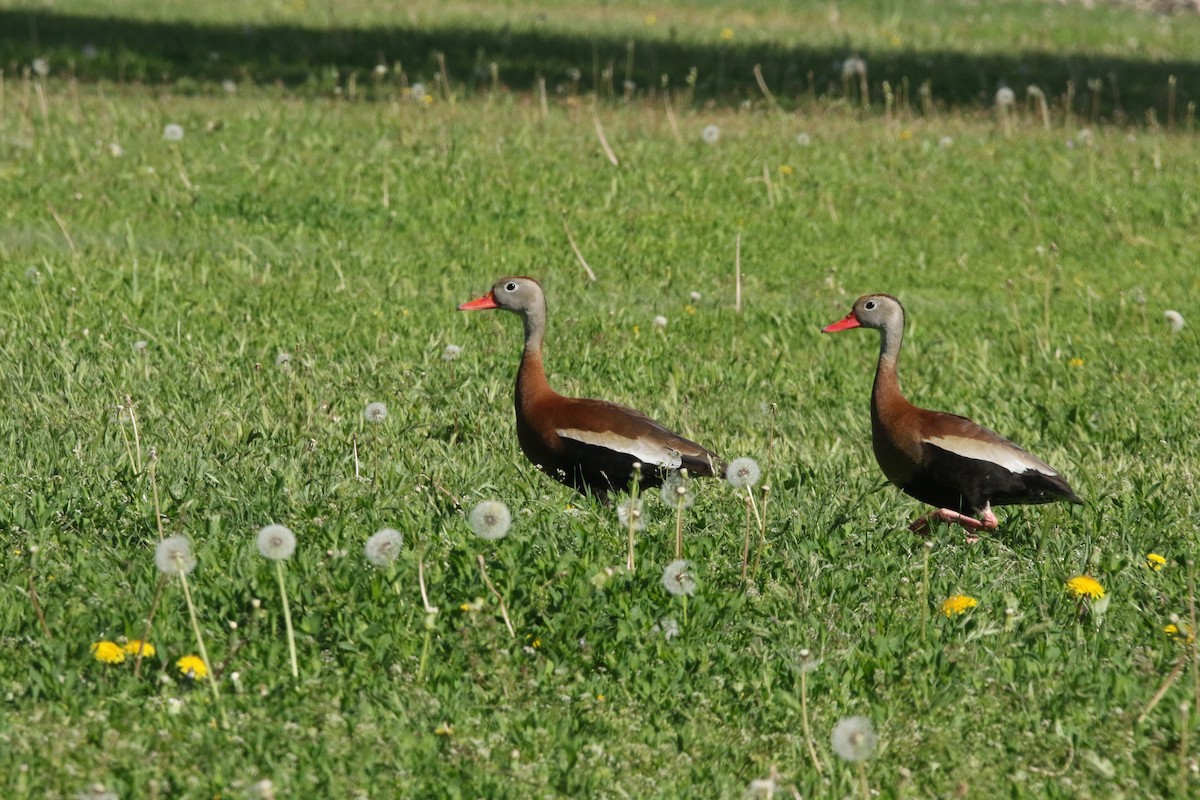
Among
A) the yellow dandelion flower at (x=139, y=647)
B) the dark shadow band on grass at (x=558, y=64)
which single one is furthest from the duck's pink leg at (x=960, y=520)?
the dark shadow band on grass at (x=558, y=64)

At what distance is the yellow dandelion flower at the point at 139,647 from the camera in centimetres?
412

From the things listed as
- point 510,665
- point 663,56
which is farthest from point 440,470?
point 663,56

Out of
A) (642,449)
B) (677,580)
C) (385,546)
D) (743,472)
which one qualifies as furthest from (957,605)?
(385,546)

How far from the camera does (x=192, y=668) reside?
13.6ft

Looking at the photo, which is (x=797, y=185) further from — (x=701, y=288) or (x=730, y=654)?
(x=730, y=654)

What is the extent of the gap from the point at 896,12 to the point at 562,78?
25.5 feet

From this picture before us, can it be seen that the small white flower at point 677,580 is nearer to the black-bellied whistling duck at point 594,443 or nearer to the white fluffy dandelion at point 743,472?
the white fluffy dandelion at point 743,472

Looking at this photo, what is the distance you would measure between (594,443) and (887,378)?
1.22 metres

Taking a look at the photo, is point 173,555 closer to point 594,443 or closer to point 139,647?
point 139,647

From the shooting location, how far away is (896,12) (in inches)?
875

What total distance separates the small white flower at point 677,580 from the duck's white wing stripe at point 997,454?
1.50 meters

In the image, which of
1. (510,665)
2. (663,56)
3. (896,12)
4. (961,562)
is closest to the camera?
(510,665)

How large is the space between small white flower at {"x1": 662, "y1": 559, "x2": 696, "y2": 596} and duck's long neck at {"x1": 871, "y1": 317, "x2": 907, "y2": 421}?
1.65m

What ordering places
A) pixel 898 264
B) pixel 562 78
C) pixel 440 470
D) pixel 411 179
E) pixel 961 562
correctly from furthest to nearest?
pixel 562 78 → pixel 411 179 → pixel 898 264 → pixel 440 470 → pixel 961 562
